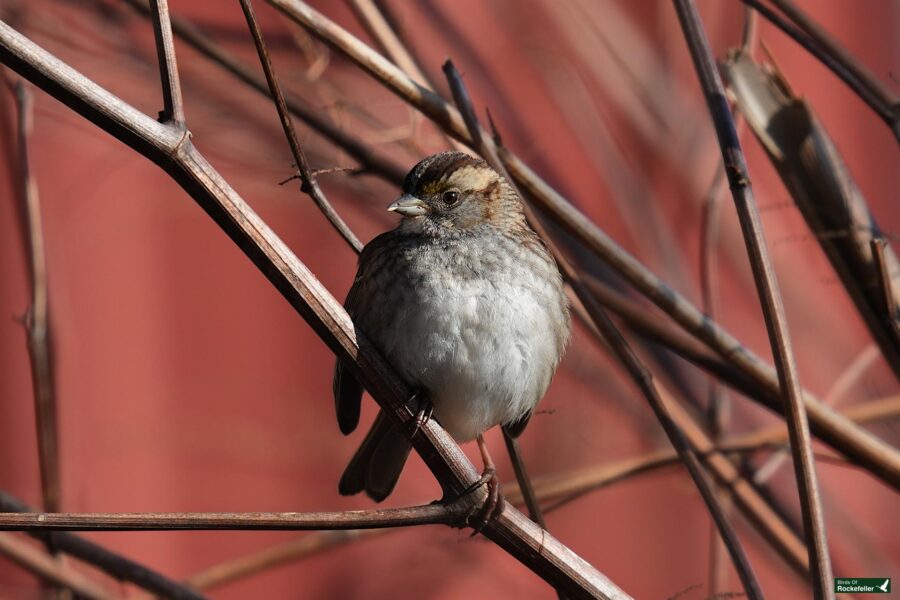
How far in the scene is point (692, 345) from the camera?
1.95 metres

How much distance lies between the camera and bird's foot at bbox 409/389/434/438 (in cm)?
134

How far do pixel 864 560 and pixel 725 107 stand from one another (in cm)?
141

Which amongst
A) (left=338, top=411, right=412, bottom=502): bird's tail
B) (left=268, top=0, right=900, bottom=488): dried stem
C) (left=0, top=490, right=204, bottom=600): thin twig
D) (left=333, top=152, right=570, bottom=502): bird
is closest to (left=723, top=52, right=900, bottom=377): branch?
(left=268, top=0, right=900, bottom=488): dried stem

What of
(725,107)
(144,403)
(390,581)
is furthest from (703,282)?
(144,403)

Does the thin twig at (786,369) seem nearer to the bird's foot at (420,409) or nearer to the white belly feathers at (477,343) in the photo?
the bird's foot at (420,409)

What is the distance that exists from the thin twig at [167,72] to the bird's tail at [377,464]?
1.06 meters

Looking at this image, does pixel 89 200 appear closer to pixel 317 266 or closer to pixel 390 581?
pixel 317 266

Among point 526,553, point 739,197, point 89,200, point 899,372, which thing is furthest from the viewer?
point 89,200

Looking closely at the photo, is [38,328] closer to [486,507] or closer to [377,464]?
[377,464]

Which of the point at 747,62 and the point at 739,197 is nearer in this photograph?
the point at 739,197

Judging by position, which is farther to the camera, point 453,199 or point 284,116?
point 453,199

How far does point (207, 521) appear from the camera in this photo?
1.06 metres

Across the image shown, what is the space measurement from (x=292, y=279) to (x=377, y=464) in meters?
1.00

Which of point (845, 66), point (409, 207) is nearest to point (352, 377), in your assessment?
point (409, 207)
